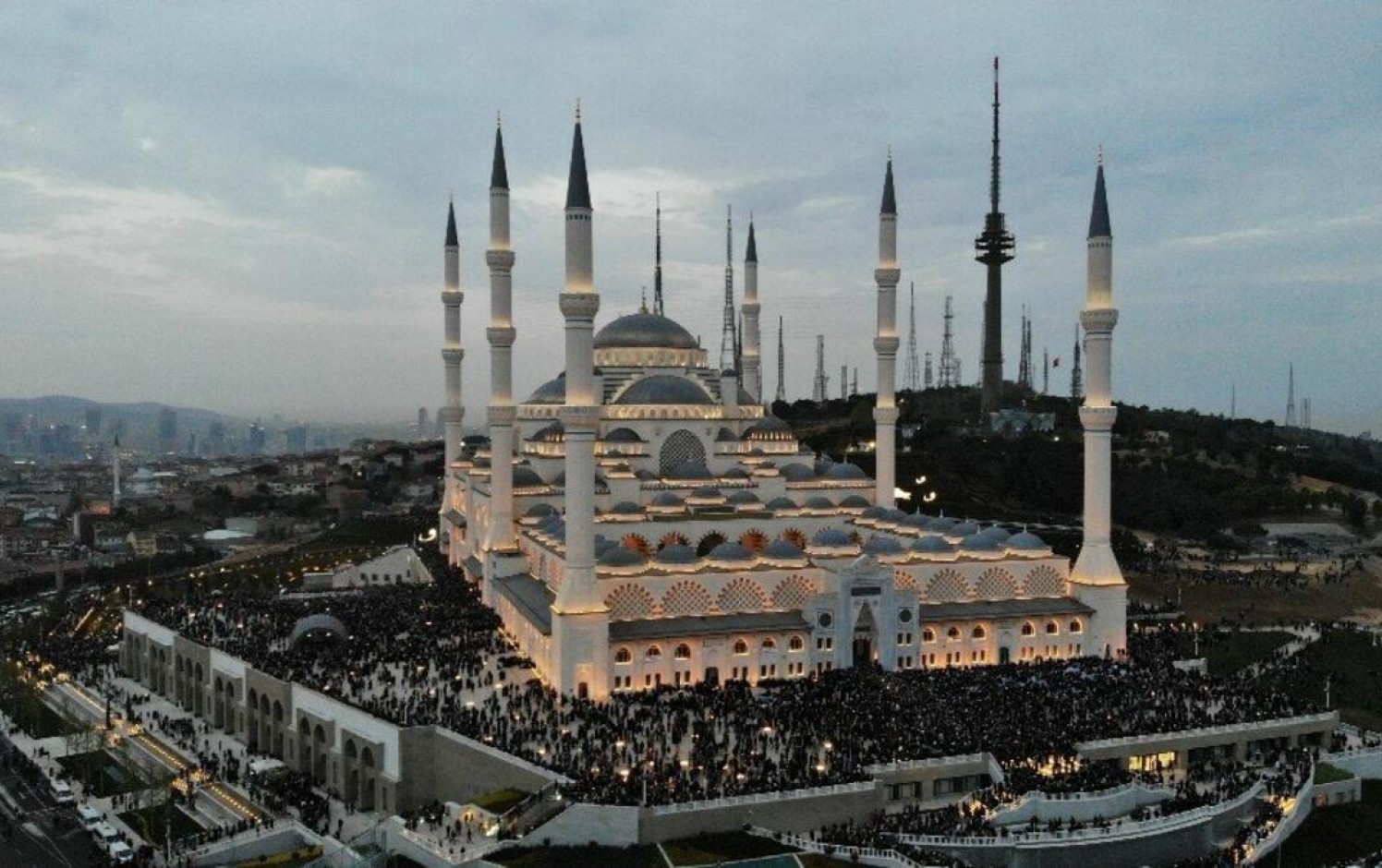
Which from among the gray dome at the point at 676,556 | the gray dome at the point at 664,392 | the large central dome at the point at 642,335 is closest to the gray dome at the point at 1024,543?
the gray dome at the point at 676,556

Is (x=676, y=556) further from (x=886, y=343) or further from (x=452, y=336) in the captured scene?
(x=452, y=336)

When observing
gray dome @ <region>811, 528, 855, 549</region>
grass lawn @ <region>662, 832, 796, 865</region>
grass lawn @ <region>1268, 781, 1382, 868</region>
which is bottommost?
grass lawn @ <region>1268, 781, 1382, 868</region>

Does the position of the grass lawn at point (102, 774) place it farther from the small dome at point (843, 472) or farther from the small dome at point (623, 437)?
the small dome at point (843, 472)

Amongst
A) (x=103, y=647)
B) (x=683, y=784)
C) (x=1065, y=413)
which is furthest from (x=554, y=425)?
(x=1065, y=413)

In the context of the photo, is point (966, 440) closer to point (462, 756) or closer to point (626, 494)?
point (626, 494)

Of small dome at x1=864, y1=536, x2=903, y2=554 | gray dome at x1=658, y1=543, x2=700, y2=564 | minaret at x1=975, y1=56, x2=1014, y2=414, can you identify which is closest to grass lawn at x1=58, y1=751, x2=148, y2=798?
gray dome at x1=658, y1=543, x2=700, y2=564

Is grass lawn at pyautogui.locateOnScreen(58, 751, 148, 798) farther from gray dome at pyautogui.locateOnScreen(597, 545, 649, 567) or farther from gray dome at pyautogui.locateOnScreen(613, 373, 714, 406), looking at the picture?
gray dome at pyautogui.locateOnScreen(613, 373, 714, 406)
